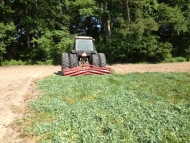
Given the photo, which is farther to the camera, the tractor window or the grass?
the tractor window

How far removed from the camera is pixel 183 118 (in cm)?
434

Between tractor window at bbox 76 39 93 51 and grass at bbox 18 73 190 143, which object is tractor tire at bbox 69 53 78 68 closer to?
tractor window at bbox 76 39 93 51

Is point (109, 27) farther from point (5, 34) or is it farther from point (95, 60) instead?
point (95, 60)

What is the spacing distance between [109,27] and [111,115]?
53.4 feet

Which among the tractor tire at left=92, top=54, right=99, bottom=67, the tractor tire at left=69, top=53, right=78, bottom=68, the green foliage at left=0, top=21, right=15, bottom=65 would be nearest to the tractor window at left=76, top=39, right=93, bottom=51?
the tractor tire at left=92, top=54, right=99, bottom=67

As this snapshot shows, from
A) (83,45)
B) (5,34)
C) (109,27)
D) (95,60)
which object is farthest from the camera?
(109,27)

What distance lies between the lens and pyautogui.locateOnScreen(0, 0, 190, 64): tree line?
56.6 feet

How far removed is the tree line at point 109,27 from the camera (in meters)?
17.2

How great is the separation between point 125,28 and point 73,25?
10.7 meters

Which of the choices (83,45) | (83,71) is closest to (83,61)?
(83,45)

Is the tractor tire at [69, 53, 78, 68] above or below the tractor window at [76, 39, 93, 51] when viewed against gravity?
below

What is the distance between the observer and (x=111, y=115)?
4.55 metres

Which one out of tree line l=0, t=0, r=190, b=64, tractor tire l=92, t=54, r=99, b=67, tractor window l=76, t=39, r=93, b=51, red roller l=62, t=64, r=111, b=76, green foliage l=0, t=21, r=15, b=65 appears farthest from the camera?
green foliage l=0, t=21, r=15, b=65

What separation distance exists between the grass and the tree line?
10.9 m
